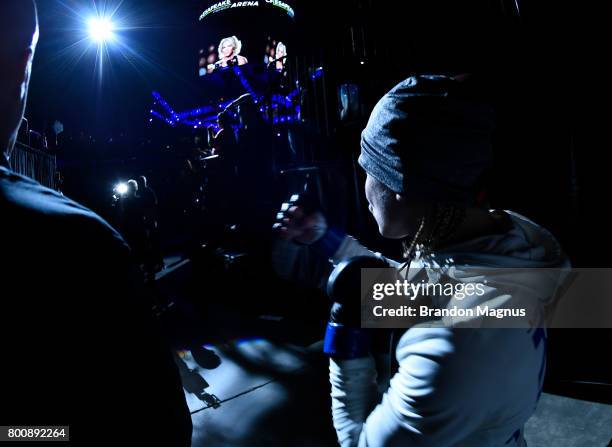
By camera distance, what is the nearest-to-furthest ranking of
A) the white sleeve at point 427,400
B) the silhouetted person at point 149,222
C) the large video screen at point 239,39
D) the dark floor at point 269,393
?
the white sleeve at point 427,400 → the dark floor at point 269,393 → the silhouetted person at point 149,222 → the large video screen at point 239,39

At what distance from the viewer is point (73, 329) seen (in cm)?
76

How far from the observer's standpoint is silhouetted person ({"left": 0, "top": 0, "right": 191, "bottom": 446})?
73cm

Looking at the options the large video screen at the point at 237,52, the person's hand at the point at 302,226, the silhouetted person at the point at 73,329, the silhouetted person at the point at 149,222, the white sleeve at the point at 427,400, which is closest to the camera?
the silhouetted person at the point at 73,329

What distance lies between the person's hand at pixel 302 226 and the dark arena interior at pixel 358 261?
0.04 feet

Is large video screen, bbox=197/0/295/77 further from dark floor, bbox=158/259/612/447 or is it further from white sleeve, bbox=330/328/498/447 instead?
white sleeve, bbox=330/328/498/447

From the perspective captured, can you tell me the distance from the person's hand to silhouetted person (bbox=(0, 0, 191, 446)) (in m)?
1.31

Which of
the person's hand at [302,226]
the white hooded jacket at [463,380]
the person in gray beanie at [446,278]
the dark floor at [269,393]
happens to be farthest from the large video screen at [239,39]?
the white hooded jacket at [463,380]

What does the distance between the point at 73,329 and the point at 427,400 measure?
96cm

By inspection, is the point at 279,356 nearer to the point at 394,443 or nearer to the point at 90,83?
the point at 394,443

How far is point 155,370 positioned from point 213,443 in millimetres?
3370

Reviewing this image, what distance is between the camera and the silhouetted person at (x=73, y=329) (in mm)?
726

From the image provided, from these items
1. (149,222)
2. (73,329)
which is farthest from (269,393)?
(149,222)

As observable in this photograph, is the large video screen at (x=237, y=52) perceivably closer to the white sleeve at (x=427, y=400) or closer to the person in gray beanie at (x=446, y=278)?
the person in gray beanie at (x=446, y=278)

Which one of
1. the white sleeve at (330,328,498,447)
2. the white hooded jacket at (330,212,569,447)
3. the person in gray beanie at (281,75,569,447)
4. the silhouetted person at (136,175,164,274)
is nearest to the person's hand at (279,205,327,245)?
the person in gray beanie at (281,75,569,447)
